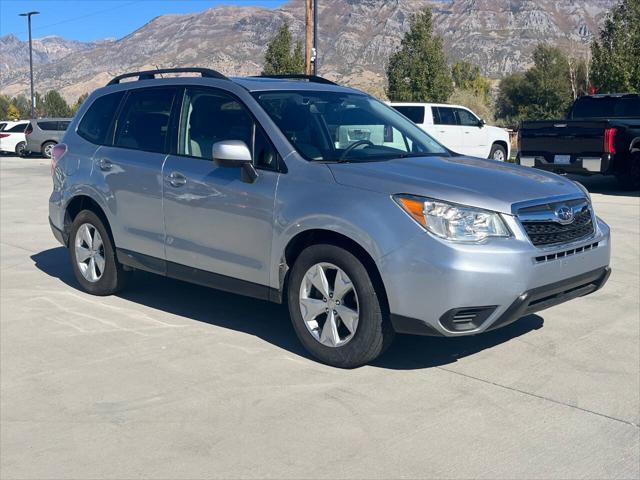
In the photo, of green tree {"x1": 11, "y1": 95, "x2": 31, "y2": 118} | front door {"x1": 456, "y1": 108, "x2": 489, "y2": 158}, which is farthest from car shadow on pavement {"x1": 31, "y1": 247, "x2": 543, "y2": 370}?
green tree {"x1": 11, "y1": 95, "x2": 31, "y2": 118}

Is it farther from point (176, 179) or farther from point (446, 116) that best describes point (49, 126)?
point (176, 179)

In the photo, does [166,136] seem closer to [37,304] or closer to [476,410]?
[37,304]

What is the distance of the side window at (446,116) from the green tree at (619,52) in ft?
25.8

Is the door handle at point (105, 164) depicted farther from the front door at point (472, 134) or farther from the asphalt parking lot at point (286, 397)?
the front door at point (472, 134)

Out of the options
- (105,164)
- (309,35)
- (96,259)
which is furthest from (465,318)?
(309,35)

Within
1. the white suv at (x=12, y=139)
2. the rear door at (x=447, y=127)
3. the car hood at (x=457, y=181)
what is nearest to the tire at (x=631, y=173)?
the rear door at (x=447, y=127)

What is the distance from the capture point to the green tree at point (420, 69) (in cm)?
3616

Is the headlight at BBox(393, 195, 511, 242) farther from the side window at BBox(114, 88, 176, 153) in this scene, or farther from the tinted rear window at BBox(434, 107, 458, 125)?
the tinted rear window at BBox(434, 107, 458, 125)

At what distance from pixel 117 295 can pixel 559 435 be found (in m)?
4.31

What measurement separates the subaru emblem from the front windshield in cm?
121

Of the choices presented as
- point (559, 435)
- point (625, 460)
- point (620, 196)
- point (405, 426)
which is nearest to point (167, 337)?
point (405, 426)

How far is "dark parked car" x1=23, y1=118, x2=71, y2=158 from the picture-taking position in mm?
32406

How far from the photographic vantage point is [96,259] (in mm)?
7109

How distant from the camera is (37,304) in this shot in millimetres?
6969
